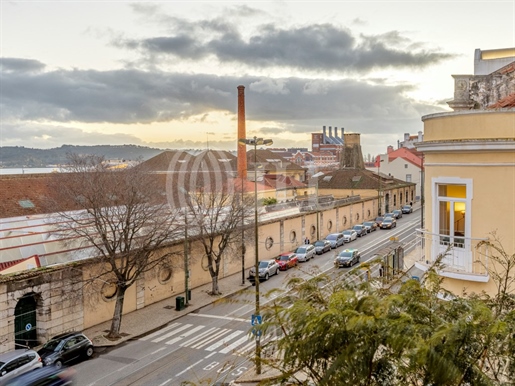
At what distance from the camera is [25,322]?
19.2 metres

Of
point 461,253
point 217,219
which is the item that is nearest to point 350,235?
point 217,219

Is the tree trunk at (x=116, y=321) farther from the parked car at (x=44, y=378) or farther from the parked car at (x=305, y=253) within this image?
the parked car at (x=305, y=253)

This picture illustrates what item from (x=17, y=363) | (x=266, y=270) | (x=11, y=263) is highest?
(x=11, y=263)

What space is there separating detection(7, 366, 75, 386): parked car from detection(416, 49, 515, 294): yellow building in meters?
12.3

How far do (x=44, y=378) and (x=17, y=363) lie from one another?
2527 mm

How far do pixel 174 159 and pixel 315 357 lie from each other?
7599cm

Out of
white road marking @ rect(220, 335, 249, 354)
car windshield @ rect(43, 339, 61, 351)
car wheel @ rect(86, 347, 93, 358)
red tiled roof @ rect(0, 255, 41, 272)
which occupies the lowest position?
white road marking @ rect(220, 335, 249, 354)

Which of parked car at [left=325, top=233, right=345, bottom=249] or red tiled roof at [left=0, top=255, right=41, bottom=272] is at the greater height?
red tiled roof at [left=0, top=255, right=41, bottom=272]

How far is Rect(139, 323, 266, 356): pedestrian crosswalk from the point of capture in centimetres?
1967

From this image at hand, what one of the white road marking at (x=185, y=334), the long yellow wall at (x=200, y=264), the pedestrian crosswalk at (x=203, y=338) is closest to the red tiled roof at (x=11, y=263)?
the long yellow wall at (x=200, y=264)

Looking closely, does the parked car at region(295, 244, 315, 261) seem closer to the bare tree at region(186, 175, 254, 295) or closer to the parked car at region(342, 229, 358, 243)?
the bare tree at region(186, 175, 254, 295)

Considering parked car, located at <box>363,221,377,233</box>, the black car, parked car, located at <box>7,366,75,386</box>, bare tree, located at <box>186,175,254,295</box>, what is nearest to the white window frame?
parked car, located at <box>7,366,75,386</box>

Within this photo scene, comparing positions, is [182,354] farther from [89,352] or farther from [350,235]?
[350,235]

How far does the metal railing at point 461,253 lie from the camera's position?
860 cm
